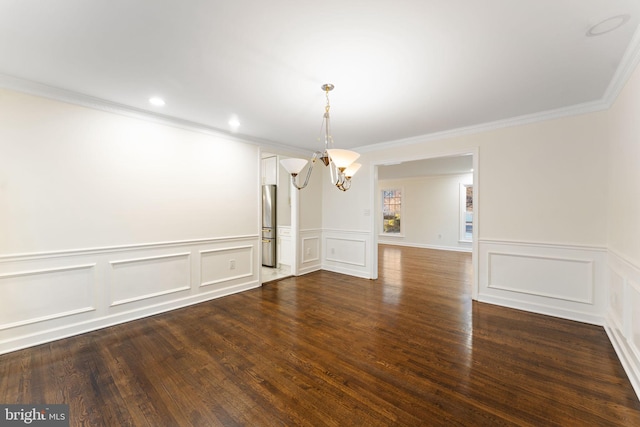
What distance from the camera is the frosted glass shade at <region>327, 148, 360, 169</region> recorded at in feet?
7.48

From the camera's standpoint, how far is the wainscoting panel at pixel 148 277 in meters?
3.12

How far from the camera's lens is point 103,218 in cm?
300

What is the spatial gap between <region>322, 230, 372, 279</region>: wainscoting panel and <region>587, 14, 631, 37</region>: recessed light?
12.4 ft

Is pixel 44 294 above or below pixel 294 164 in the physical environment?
below

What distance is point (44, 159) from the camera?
2625 mm

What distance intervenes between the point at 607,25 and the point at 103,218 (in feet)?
15.5

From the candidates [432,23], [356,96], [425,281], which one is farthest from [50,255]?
[425,281]

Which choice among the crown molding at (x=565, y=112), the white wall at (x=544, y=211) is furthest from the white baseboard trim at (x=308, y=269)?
the white wall at (x=544, y=211)

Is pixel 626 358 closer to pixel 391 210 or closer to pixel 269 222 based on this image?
pixel 269 222

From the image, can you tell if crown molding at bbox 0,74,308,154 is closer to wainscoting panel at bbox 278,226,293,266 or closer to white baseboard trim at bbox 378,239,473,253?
wainscoting panel at bbox 278,226,293,266

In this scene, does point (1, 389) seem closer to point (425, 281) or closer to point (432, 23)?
point (432, 23)

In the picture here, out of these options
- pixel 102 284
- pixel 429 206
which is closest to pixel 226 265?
pixel 102 284

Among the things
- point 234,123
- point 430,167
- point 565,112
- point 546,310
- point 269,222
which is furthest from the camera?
point 430,167

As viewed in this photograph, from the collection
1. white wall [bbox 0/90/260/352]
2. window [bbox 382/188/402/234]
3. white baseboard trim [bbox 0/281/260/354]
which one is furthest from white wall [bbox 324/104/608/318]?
window [bbox 382/188/402/234]
